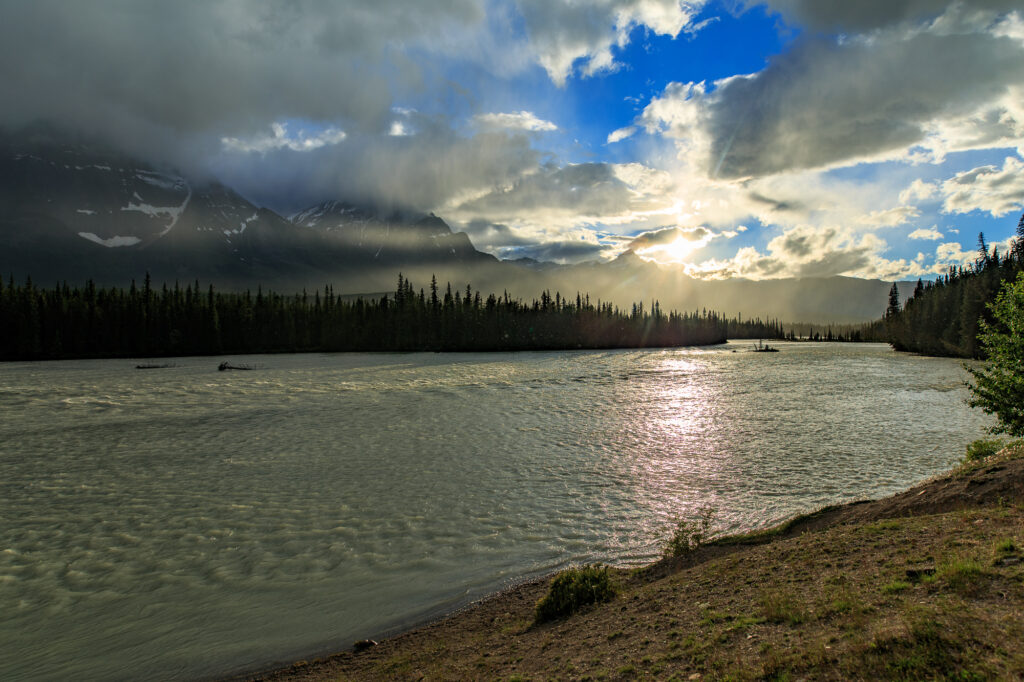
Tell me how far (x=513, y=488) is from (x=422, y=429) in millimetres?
17786

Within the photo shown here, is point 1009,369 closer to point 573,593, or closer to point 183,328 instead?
point 573,593

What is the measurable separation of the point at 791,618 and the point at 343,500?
18695mm

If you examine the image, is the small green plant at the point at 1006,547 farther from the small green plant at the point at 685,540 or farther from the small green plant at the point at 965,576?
the small green plant at the point at 685,540

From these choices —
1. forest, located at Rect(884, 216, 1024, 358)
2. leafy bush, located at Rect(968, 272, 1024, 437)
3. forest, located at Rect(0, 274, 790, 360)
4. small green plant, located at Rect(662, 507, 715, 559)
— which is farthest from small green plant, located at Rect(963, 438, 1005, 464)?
forest, located at Rect(0, 274, 790, 360)

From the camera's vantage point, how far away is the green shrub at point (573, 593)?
437 inches

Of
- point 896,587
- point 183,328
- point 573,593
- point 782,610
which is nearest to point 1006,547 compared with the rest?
point 896,587

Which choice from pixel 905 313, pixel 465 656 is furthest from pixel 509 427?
pixel 905 313

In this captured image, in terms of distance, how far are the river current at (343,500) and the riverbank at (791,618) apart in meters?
2.49

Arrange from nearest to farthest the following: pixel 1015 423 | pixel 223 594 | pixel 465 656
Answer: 1. pixel 465 656
2. pixel 223 594
3. pixel 1015 423

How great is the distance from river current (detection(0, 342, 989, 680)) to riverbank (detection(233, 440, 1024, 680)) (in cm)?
249

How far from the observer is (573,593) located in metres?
11.3

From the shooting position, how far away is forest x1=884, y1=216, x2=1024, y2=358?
4139 inches

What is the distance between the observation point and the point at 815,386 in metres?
65.8

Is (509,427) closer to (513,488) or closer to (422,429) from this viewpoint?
(422,429)
